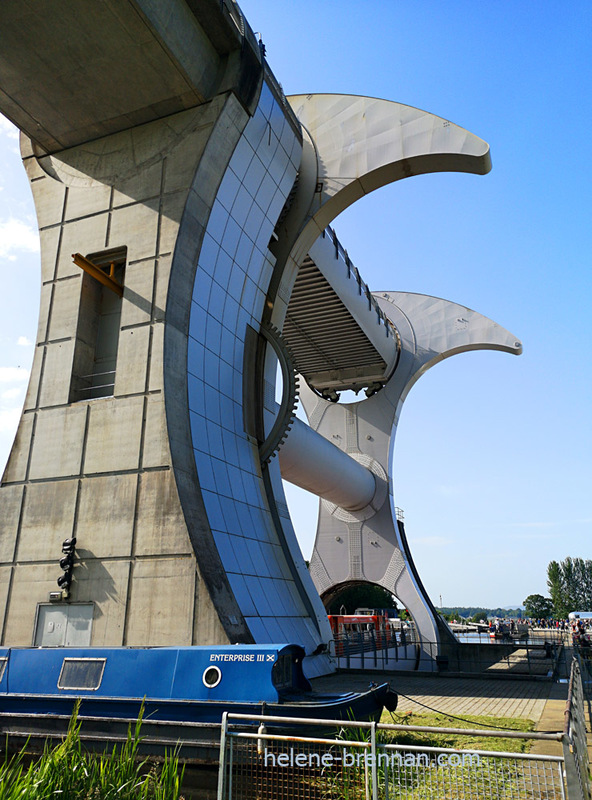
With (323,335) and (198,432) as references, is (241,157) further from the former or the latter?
(323,335)

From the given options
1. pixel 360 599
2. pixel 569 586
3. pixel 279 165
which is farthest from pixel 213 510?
pixel 569 586

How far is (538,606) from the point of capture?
412 ft

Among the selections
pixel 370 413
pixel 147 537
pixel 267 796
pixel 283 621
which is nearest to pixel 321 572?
pixel 370 413

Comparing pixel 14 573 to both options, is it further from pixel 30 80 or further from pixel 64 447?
pixel 30 80

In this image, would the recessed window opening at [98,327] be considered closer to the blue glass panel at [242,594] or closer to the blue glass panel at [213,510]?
the blue glass panel at [213,510]

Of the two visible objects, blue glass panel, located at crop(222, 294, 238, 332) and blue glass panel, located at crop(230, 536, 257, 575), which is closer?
blue glass panel, located at crop(230, 536, 257, 575)

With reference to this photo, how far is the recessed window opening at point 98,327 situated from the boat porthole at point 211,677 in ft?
28.4

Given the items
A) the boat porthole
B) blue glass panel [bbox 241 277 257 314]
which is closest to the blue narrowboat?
the boat porthole

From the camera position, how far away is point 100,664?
30.8 ft

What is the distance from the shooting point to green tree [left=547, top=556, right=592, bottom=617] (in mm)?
108613

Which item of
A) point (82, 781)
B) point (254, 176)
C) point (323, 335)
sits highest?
point (323, 335)

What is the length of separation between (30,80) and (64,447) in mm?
9261

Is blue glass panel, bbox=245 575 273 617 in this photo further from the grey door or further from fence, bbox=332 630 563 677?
fence, bbox=332 630 563 677

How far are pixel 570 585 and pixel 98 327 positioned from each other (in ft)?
386
